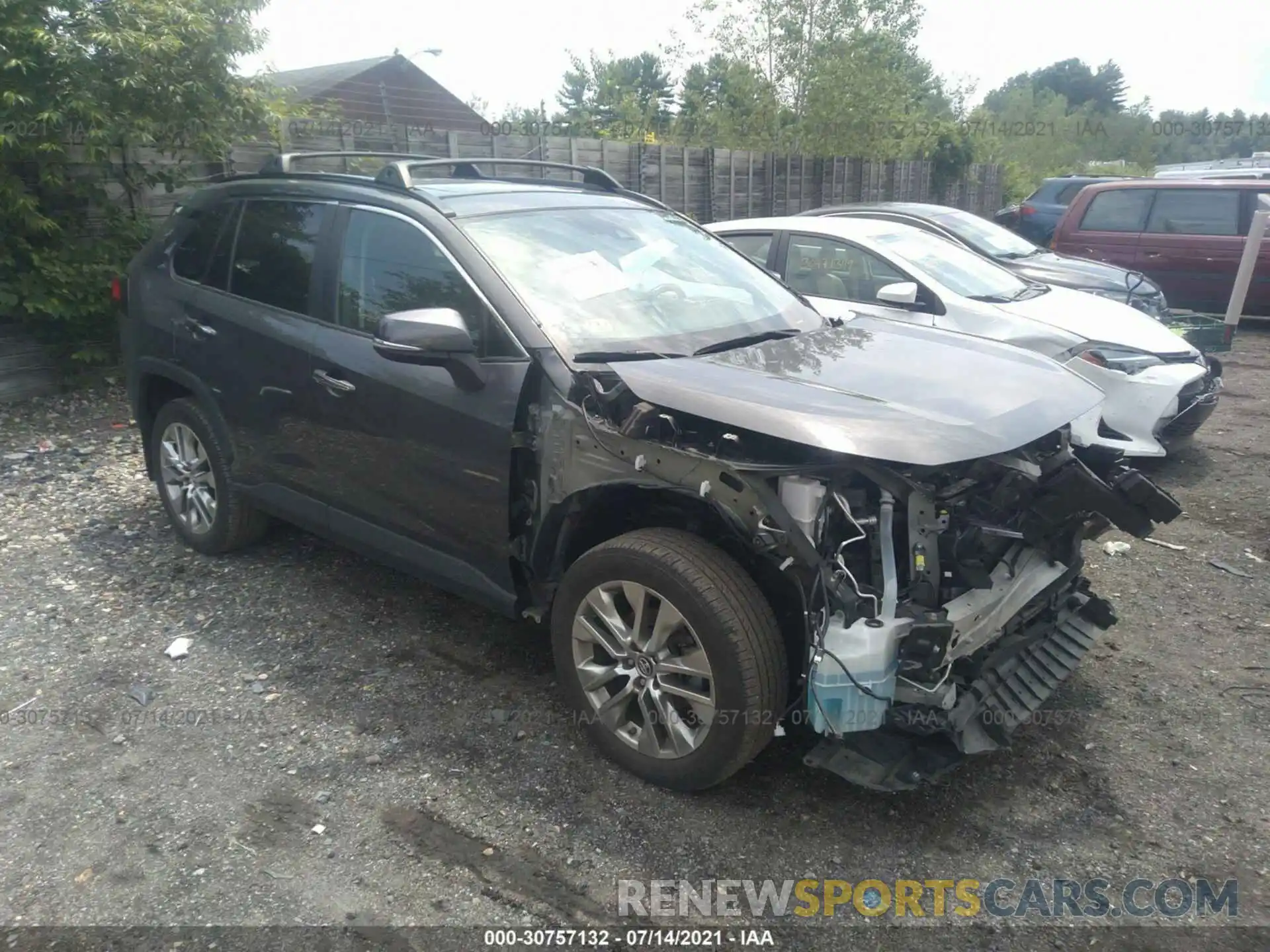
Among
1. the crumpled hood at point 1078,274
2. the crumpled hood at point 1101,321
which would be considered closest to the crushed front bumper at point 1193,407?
the crumpled hood at point 1101,321

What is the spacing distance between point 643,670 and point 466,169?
3066 mm

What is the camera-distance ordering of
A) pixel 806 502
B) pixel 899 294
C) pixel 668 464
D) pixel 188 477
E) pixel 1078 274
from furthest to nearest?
1. pixel 1078 274
2. pixel 899 294
3. pixel 188 477
4. pixel 668 464
5. pixel 806 502

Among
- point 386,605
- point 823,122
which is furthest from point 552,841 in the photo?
point 823,122

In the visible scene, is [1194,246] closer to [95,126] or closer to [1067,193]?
[1067,193]

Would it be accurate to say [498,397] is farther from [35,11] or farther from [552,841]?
[35,11]

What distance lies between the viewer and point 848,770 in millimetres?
2732

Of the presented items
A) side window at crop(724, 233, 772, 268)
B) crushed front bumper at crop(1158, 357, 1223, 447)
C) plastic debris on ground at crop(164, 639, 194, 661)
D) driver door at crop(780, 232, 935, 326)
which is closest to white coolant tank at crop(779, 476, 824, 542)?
plastic debris on ground at crop(164, 639, 194, 661)

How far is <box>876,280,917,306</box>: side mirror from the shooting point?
5.55 m

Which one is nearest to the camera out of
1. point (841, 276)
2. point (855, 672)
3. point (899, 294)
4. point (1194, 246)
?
point (855, 672)

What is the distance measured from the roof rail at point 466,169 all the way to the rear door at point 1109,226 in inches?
327

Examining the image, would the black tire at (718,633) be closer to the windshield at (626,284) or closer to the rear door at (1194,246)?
the windshield at (626,284)

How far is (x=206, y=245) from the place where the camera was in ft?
14.6

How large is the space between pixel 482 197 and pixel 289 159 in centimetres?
133

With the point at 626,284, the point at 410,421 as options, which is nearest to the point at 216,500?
the point at 410,421
